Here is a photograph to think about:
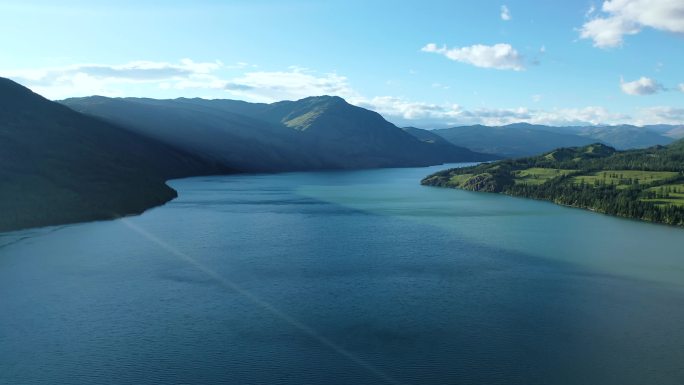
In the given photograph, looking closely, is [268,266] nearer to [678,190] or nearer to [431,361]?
[431,361]

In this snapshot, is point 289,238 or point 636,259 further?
point 289,238

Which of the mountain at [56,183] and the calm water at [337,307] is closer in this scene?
the calm water at [337,307]

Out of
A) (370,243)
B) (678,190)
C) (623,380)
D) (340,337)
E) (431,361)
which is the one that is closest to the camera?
(623,380)

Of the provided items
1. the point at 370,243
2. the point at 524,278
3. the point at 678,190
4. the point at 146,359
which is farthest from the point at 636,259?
the point at 678,190

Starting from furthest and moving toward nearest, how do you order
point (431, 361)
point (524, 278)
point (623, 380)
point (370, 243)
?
point (370, 243), point (524, 278), point (431, 361), point (623, 380)

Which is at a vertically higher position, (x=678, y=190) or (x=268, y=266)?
(x=678, y=190)

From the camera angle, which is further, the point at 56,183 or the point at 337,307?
the point at 56,183

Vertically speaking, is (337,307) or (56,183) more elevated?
(56,183)

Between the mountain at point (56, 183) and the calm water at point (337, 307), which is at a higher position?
the mountain at point (56, 183)
